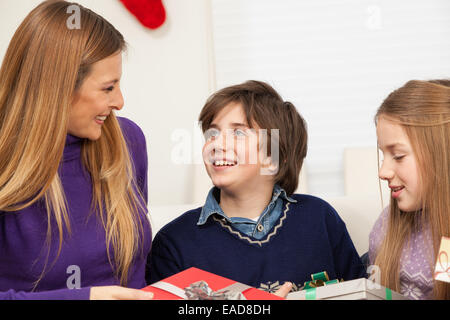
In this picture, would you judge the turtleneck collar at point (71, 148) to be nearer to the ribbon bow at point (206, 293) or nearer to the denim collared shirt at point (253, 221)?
the denim collared shirt at point (253, 221)

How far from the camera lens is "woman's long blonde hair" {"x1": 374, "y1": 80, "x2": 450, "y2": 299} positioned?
108cm

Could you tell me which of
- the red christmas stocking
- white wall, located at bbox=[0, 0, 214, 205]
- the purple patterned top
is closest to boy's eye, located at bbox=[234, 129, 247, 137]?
the purple patterned top

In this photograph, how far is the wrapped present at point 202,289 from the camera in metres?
0.86

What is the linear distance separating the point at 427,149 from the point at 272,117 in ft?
1.32

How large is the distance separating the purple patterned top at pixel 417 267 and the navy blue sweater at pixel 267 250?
17 centimetres

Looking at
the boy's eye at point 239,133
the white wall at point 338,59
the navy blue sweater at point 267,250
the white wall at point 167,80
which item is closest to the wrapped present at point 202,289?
the navy blue sweater at point 267,250

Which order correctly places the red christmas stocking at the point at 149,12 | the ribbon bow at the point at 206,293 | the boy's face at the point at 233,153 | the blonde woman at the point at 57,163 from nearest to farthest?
the ribbon bow at the point at 206,293, the blonde woman at the point at 57,163, the boy's face at the point at 233,153, the red christmas stocking at the point at 149,12

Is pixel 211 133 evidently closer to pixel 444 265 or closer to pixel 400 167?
pixel 400 167

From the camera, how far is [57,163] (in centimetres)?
108

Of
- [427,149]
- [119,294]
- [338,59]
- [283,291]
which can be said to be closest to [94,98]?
[119,294]

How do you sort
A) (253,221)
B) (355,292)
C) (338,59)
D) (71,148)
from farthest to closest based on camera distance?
(338,59) → (253,221) → (71,148) → (355,292)

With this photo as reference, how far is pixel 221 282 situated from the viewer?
→ 92 centimetres

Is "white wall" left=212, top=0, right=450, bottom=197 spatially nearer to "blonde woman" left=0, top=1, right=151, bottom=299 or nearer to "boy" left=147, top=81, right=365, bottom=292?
"boy" left=147, top=81, right=365, bottom=292

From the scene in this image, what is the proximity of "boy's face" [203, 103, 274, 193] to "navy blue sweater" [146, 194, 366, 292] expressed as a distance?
0.10 meters
